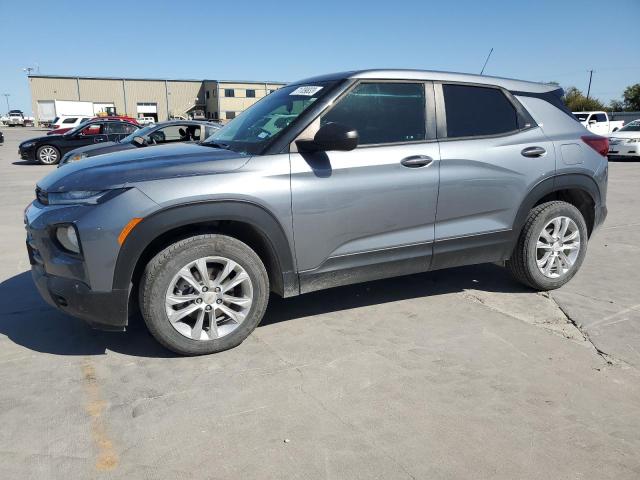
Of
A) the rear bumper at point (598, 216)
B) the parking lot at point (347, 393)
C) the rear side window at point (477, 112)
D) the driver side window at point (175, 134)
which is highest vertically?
the rear side window at point (477, 112)

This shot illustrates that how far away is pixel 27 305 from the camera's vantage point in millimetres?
4227

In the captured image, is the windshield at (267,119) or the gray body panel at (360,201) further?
the windshield at (267,119)

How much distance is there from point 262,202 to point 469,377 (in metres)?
1.67

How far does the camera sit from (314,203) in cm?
340

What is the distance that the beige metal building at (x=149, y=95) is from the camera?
227 ft

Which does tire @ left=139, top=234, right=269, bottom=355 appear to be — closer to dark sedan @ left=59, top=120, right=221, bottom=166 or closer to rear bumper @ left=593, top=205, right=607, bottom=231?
rear bumper @ left=593, top=205, right=607, bottom=231

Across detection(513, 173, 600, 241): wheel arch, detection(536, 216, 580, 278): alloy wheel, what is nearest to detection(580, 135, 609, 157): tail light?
detection(513, 173, 600, 241): wheel arch

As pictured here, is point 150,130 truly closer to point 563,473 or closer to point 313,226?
point 313,226

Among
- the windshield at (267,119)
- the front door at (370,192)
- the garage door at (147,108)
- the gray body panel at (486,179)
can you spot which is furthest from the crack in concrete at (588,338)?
the garage door at (147,108)

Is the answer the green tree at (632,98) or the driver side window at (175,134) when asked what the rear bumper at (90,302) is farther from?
the green tree at (632,98)

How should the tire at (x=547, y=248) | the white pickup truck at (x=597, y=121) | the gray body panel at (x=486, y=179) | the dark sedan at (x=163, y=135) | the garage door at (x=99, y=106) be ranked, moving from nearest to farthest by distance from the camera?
1. the gray body panel at (x=486, y=179)
2. the tire at (x=547, y=248)
3. the dark sedan at (x=163, y=135)
4. the white pickup truck at (x=597, y=121)
5. the garage door at (x=99, y=106)

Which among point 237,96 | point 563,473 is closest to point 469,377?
point 563,473

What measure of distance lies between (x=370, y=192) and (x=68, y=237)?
6.39ft

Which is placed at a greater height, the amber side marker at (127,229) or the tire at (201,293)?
the amber side marker at (127,229)
